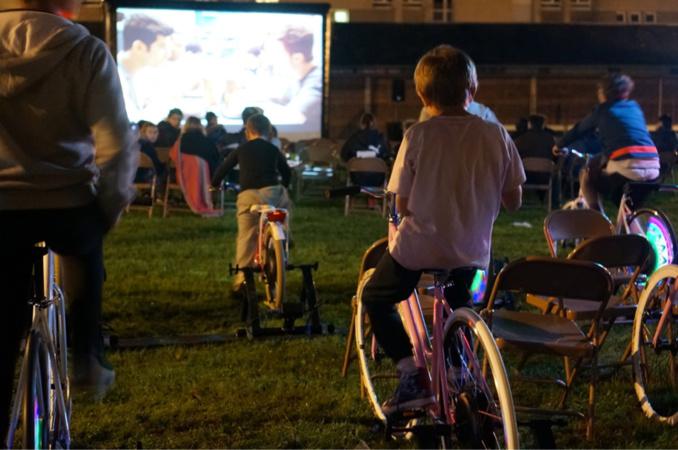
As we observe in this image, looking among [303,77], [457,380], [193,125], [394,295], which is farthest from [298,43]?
[457,380]

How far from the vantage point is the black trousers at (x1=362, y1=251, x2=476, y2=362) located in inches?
155

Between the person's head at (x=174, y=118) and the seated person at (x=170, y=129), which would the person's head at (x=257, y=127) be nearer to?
the seated person at (x=170, y=129)

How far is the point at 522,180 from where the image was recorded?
388cm

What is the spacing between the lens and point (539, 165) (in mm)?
14211

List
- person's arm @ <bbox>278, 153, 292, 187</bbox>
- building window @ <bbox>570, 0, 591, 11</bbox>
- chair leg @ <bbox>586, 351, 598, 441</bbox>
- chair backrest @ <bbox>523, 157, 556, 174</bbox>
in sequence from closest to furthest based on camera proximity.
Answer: chair leg @ <bbox>586, 351, 598, 441</bbox>
person's arm @ <bbox>278, 153, 292, 187</bbox>
chair backrest @ <bbox>523, 157, 556, 174</bbox>
building window @ <bbox>570, 0, 591, 11</bbox>

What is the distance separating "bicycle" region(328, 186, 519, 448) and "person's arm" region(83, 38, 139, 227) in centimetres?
126

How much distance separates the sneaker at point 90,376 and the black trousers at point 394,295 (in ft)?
3.93

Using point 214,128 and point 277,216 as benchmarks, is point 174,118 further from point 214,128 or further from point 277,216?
point 277,216

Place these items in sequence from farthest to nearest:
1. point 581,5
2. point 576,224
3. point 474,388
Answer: point 581,5
point 576,224
point 474,388

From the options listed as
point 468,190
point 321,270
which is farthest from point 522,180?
point 321,270

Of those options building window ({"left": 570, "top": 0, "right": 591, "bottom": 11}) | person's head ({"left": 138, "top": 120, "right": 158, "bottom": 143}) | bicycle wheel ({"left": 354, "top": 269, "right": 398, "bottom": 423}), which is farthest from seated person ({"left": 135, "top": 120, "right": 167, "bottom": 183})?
building window ({"left": 570, "top": 0, "right": 591, "bottom": 11})

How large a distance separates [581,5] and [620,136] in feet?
104

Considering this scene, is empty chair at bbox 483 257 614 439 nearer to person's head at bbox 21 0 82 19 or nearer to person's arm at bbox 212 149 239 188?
person's head at bbox 21 0 82 19

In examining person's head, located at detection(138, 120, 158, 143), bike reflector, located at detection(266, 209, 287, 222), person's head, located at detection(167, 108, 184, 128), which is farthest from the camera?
person's head, located at detection(167, 108, 184, 128)
